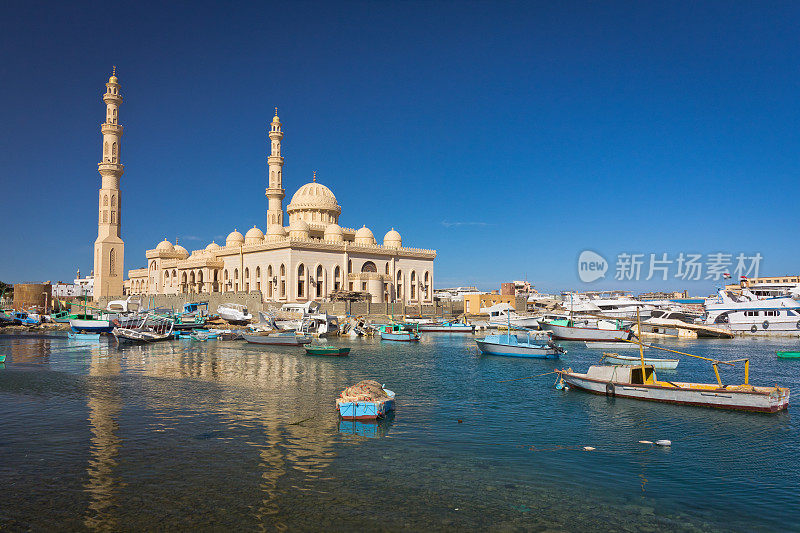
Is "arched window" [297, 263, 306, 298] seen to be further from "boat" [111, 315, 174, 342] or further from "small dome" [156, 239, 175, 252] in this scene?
"small dome" [156, 239, 175, 252]

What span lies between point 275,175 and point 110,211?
24.6m

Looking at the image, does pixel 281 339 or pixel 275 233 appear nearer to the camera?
pixel 281 339

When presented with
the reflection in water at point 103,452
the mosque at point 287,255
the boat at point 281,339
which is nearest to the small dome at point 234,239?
the mosque at point 287,255

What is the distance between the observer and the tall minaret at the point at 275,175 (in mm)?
90188

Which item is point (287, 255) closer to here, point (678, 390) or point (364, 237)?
point (364, 237)

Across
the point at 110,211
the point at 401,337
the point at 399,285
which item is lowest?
the point at 401,337

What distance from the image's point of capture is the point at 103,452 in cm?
1578

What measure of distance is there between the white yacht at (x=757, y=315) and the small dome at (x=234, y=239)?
66.4 meters

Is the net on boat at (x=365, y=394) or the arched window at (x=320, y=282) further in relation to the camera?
the arched window at (x=320, y=282)

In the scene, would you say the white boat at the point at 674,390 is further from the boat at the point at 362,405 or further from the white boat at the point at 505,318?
the white boat at the point at 505,318

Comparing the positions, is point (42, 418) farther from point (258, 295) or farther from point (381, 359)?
point (258, 295)

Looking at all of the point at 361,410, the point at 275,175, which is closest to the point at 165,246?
the point at 275,175

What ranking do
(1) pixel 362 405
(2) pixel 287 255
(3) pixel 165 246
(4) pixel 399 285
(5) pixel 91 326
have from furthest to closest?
(3) pixel 165 246 → (4) pixel 399 285 → (2) pixel 287 255 → (5) pixel 91 326 → (1) pixel 362 405

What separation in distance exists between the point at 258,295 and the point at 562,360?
4413 cm
